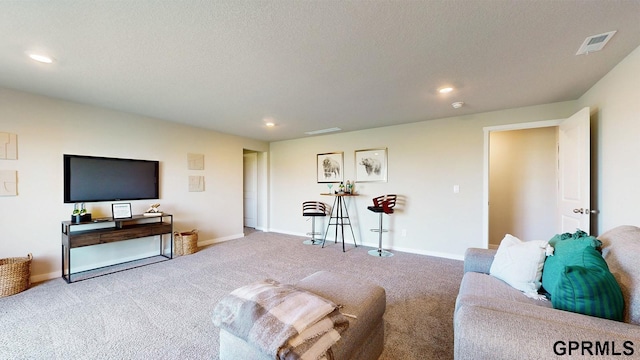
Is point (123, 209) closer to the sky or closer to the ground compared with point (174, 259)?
closer to the sky

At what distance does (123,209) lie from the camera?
138 inches

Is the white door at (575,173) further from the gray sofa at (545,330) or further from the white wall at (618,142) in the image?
the gray sofa at (545,330)

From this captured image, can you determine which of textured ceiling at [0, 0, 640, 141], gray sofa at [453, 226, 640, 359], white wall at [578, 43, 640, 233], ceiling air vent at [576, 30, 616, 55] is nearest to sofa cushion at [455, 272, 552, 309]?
gray sofa at [453, 226, 640, 359]

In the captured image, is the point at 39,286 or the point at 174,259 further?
the point at 174,259

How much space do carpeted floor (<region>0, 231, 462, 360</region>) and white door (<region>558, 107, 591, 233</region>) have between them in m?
1.37

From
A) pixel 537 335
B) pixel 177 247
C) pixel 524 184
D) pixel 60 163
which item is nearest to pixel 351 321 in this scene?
pixel 537 335

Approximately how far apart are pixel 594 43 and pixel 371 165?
10.5ft

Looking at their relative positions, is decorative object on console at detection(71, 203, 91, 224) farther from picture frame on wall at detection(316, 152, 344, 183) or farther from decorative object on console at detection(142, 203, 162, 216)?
picture frame on wall at detection(316, 152, 344, 183)

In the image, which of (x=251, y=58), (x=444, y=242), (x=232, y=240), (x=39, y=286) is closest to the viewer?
(x=251, y=58)

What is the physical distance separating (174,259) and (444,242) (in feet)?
14.1

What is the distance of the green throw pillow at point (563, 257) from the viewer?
1.43m

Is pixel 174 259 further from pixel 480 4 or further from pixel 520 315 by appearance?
pixel 480 4

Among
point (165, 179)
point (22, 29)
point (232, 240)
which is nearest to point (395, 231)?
point (232, 240)

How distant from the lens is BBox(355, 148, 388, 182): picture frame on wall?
184 inches
